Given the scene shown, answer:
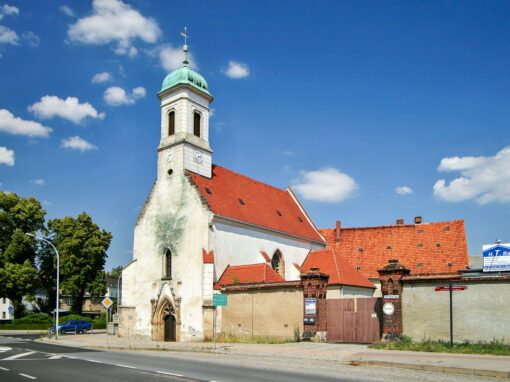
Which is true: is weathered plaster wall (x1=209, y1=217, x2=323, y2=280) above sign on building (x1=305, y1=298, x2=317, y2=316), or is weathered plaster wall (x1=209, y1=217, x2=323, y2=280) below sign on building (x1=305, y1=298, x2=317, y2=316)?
above

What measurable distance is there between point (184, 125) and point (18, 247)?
28.2 meters

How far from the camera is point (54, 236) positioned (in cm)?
5512

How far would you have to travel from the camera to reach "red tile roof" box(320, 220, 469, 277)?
129 feet

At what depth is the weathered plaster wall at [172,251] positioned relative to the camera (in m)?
30.5

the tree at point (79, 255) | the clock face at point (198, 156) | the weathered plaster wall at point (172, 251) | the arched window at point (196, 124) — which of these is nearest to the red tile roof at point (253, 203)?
the clock face at point (198, 156)

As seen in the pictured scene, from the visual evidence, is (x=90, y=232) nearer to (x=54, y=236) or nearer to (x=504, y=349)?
(x=54, y=236)

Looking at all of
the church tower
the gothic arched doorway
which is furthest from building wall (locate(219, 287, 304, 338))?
the church tower

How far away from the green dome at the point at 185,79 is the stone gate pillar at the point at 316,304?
1873 centimetres

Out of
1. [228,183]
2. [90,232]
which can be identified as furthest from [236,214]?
[90,232]

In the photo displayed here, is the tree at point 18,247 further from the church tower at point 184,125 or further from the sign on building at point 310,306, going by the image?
the sign on building at point 310,306

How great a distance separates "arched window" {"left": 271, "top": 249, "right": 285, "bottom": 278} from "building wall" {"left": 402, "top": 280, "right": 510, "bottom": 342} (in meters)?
16.5

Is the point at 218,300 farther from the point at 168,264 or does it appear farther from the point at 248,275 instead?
the point at 168,264

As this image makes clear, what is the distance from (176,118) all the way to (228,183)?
6.53m

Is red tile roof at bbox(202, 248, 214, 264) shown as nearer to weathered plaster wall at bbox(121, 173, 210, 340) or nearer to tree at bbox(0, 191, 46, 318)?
weathered plaster wall at bbox(121, 173, 210, 340)
